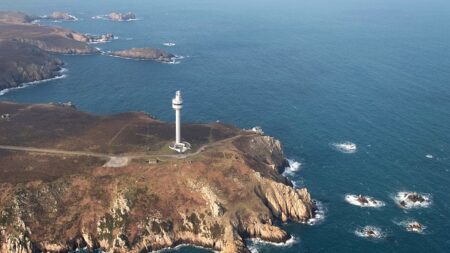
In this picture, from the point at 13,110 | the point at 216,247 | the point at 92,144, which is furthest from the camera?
the point at 13,110

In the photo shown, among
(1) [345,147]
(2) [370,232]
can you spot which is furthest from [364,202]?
(1) [345,147]

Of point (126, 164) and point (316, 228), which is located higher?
point (126, 164)

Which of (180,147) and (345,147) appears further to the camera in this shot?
(345,147)

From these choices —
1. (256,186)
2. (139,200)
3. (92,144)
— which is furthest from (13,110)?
(256,186)

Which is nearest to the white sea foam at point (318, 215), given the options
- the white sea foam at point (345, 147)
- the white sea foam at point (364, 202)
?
the white sea foam at point (364, 202)

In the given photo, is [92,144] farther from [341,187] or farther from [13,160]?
[341,187]

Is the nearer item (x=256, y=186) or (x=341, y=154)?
(x=256, y=186)

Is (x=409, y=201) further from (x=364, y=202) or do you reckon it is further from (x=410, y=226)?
(x=410, y=226)

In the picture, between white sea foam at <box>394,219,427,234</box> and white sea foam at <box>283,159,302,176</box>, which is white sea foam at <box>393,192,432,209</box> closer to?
white sea foam at <box>394,219,427,234</box>
